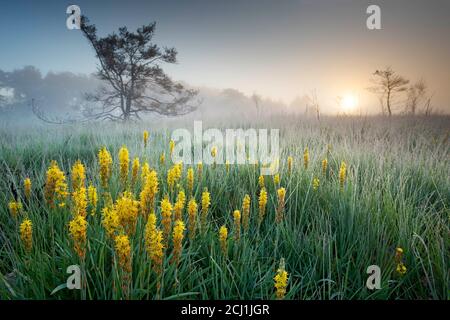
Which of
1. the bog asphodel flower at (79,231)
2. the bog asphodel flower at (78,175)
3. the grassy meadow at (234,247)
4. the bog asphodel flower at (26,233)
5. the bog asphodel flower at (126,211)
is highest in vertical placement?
the bog asphodel flower at (78,175)

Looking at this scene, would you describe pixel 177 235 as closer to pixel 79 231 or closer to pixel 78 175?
pixel 79 231

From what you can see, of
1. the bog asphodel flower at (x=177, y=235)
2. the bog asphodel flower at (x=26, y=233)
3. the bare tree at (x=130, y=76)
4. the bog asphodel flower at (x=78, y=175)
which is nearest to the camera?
the bog asphodel flower at (x=177, y=235)

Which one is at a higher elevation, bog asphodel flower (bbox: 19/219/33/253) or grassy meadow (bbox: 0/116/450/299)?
bog asphodel flower (bbox: 19/219/33/253)

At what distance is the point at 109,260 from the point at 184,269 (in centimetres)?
41

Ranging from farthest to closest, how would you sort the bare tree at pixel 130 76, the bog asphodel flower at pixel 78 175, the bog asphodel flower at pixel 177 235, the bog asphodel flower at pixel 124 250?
the bare tree at pixel 130 76 → the bog asphodel flower at pixel 78 175 → the bog asphodel flower at pixel 177 235 → the bog asphodel flower at pixel 124 250

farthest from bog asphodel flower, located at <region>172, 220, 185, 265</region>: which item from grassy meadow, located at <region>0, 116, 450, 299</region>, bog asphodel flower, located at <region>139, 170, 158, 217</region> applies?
bog asphodel flower, located at <region>139, 170, 158, 217</region>

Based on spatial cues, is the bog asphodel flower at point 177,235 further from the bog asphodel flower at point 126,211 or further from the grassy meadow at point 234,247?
the bog asphodel flower at point 126,211

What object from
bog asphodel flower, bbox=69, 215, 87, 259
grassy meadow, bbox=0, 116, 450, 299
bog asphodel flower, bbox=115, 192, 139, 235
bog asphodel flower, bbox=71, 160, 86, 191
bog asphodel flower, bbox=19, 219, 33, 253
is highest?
bog asphodel flower, bbox=71, 160, 86, 191

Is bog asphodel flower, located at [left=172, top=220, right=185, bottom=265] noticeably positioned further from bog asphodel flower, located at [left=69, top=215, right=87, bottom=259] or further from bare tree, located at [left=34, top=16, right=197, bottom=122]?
bare tree, located at [left=34, top=16, right=197, bottom=122]

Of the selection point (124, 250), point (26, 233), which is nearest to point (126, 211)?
point (124, 250)

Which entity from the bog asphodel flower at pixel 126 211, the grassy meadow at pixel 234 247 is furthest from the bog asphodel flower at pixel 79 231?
the bog asphodel flower at pixel 126 211

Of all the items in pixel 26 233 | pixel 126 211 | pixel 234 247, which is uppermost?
pixel 126 211
